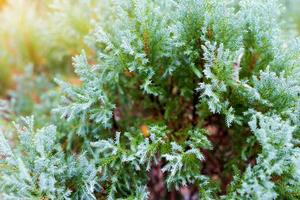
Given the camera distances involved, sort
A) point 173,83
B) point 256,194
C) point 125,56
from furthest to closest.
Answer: point 173,83 < point 125,56 < point 256,194

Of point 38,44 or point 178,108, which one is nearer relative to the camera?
point 178,108

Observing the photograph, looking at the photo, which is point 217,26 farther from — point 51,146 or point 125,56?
→ point 51,146

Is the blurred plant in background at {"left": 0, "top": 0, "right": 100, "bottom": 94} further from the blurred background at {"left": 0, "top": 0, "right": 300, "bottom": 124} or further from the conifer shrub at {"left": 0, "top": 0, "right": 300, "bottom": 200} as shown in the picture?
the conifer shrub at {"left": 0, "top": 0, "right": 300, "bottom": 200}

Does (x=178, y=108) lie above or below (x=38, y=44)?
below

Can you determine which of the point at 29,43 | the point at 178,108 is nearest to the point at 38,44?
the point at 29,43

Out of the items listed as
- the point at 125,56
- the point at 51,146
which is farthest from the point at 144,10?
the point at 51,146

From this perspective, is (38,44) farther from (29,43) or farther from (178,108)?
(178,108)
